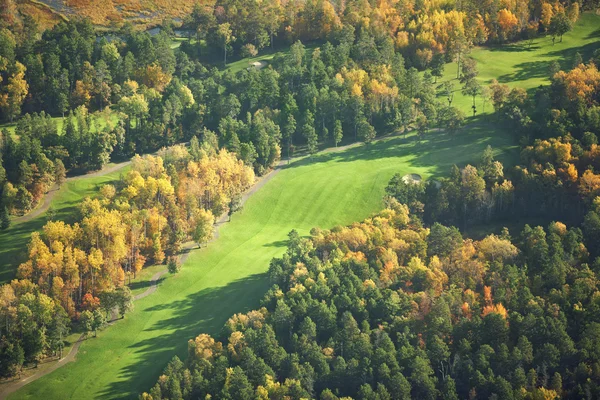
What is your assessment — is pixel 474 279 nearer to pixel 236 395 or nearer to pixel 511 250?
pixel 511 250

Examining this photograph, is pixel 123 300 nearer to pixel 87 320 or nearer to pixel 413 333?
pixel 87 320

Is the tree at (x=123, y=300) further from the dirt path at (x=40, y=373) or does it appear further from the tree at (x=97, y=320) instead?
the dirt path at (x=40, y=373)

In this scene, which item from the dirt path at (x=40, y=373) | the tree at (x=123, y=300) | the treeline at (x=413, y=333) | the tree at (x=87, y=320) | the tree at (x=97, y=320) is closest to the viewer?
the treeline at (x=413, y=333)

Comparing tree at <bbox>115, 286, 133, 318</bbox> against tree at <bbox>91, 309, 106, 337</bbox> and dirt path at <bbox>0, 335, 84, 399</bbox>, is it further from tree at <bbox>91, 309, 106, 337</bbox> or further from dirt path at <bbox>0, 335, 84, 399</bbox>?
dirt path at <bbox>0, 335, 84, 399</bbox>

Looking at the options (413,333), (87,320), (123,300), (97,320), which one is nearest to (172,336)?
(123,300)

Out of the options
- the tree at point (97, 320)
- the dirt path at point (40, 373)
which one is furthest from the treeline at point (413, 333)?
the dirt path at point (40, 373)

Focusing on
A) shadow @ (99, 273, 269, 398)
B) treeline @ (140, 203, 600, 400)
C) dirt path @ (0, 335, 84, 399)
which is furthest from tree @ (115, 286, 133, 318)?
treeline @ (140, 203, 600, 400)
